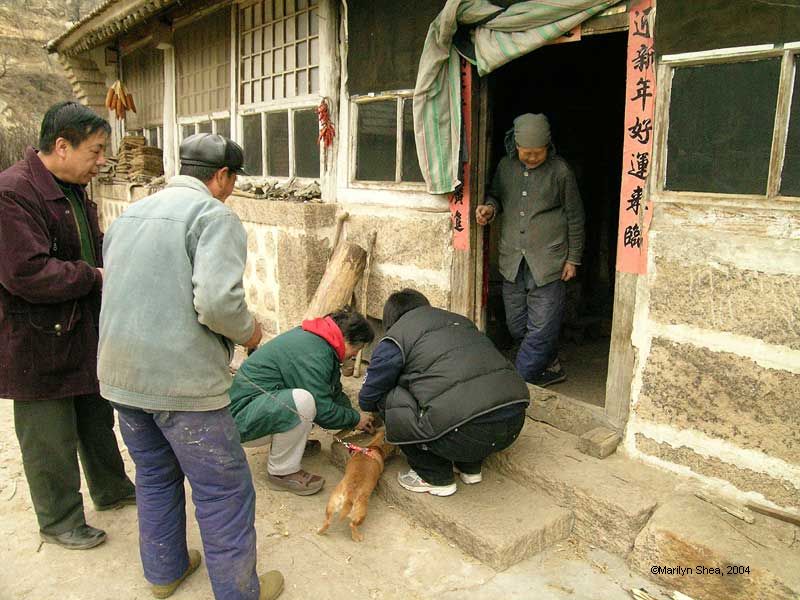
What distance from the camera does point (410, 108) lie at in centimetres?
465

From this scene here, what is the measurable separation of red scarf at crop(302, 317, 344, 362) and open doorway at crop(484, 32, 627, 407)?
2.36 metres

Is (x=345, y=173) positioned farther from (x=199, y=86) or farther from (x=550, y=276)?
(x=199, y=86)

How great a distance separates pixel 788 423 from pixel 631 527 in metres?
0.88

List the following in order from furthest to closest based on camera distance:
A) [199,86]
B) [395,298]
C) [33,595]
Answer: [199,86] < [395,298] < [33,595]

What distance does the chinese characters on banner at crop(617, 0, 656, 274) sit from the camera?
3.13m

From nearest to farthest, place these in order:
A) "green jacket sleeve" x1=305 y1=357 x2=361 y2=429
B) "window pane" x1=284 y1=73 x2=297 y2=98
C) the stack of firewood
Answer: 1. "green jacket sleeve" x1=305 y1=357 x2=361 y2=429
2. "window pane" x1=284 y1=73 x2=297 y2=98
3. the stack of firewood

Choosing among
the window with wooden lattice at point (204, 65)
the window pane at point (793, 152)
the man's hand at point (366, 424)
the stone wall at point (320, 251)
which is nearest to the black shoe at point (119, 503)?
the man's hand at point (366, 424)

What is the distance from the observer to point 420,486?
3.40m

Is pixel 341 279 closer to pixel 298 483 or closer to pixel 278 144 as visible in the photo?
pixel 298 483

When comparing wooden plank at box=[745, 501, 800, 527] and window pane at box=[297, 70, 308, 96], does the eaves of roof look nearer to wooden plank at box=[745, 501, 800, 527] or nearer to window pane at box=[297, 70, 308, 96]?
window pane at box=[297, 70, 308, 96]

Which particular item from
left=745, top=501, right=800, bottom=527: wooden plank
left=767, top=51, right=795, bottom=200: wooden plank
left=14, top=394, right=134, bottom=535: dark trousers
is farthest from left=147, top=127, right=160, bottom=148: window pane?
left=745, top=501, right=800, bottom=527: wooden plank

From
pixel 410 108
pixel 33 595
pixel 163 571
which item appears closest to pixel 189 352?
pixel 163 571

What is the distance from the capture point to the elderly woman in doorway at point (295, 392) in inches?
138

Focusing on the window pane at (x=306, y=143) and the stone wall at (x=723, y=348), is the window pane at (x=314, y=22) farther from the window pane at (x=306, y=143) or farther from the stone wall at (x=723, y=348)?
the stone wall at (x=723, y=348)
